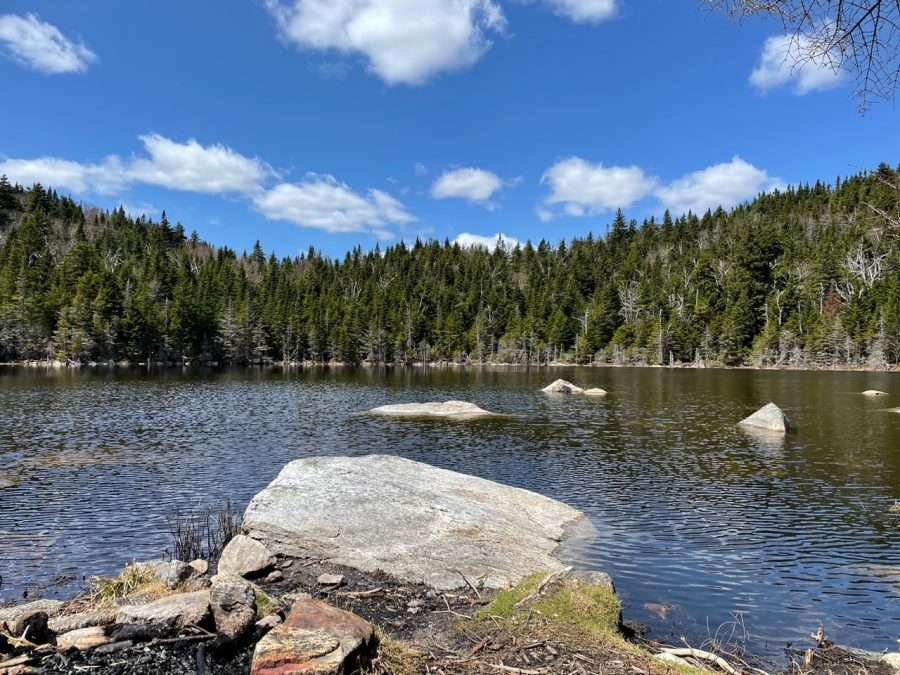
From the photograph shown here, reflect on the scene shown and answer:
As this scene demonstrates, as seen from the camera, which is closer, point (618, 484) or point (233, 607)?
point (233, 607)

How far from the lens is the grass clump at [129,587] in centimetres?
1064

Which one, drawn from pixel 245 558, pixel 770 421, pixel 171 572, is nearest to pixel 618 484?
pixel 245 558

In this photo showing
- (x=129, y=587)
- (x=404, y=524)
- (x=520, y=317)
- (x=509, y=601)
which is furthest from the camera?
(x=520, y=317)

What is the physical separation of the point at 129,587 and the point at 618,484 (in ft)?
69.9

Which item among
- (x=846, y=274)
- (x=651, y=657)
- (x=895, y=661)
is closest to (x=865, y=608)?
(x=895, y=661)

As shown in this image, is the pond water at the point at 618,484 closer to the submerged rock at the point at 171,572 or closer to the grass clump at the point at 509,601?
the grass clump at the point at 509,601

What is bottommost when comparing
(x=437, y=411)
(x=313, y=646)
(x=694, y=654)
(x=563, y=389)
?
(x=437, y=411)

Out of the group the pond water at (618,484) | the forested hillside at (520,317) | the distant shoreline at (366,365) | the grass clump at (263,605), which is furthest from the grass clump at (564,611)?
the forested hillside at (520,317)

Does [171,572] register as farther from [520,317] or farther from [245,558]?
[520,317]

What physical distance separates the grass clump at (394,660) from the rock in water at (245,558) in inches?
243

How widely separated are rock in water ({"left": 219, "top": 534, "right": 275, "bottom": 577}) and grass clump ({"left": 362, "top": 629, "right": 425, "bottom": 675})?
617cm

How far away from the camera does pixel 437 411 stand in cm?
5353

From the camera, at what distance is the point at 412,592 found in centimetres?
1322

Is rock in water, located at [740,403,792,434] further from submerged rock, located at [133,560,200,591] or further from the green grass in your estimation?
the green grass
